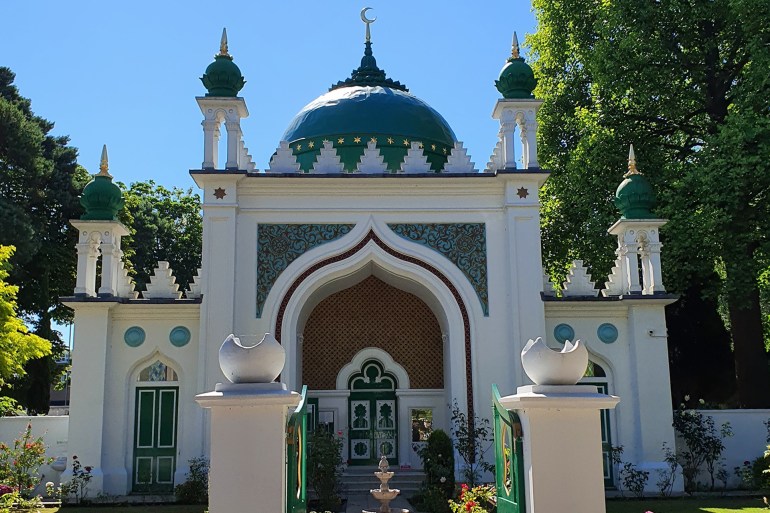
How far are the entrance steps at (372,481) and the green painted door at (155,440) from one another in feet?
9.89

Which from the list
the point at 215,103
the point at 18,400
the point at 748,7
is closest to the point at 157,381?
the point at 215,103

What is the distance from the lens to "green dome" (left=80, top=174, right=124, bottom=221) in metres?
14.1

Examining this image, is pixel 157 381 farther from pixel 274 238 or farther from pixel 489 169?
pixel 489 169

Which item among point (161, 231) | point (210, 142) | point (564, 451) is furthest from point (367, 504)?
point (161, 231)

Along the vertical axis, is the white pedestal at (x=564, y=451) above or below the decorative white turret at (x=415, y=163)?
below

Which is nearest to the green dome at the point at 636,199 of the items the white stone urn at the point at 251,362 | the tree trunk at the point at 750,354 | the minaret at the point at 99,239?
the tree trunk at the point at 750,354

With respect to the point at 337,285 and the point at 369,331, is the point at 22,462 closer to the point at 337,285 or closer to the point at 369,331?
the point at 337,285

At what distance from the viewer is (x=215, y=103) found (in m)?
14.2

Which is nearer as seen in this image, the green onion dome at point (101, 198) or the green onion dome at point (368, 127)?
the green onion dome at point (101, 198)

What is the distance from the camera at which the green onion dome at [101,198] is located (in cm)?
1409

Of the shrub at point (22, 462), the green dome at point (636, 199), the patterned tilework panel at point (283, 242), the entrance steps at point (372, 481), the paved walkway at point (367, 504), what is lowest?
the paved walkway at point (367, 504)

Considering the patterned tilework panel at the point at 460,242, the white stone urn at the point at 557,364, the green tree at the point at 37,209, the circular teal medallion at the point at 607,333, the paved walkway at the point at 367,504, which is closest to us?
the white stone urn at the point at 557,364

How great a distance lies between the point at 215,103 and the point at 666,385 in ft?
30.0

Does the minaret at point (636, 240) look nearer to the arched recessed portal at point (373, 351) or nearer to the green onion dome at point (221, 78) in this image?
the arched recessed portal at point (373, 351)
